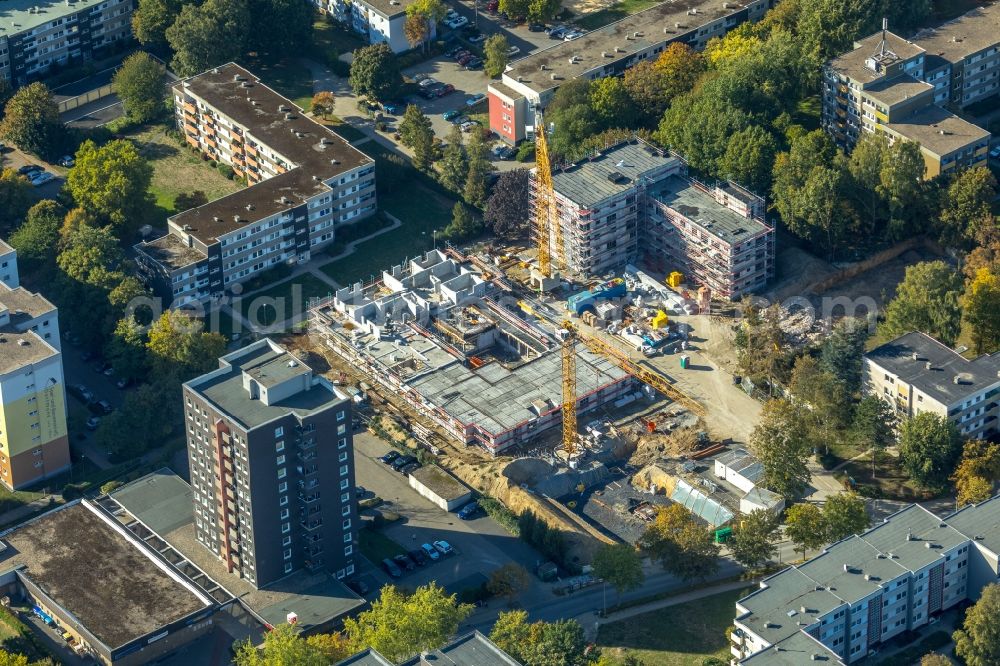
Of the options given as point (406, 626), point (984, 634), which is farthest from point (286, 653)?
point (984, 634)

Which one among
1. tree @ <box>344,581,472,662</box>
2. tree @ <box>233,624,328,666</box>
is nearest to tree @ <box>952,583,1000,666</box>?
tree @ <box>344,581,472,662</box>

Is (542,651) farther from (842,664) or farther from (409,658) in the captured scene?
(842,664)

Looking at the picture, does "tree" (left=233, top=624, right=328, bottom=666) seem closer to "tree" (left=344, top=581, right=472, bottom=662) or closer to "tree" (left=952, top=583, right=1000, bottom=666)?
"tree" (left=344, top=581, right=472, bottom=662)

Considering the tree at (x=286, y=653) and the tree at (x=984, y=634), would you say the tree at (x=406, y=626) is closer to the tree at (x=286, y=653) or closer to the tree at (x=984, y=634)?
the tree at (x=286, y=653)

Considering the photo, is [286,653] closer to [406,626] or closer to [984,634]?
[406,626]

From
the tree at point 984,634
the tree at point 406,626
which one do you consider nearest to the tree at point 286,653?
the tree at point 406,626
